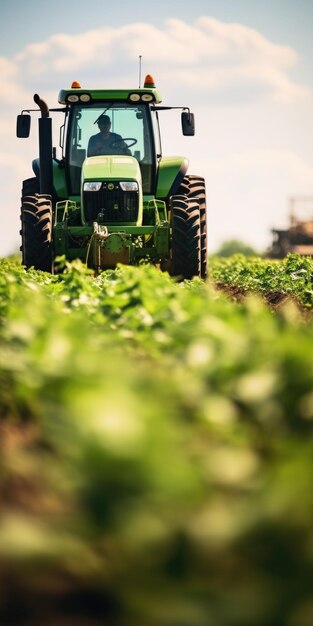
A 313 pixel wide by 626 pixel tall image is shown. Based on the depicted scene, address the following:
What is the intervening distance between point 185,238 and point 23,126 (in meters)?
2.91

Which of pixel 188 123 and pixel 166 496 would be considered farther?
pixel 188 123

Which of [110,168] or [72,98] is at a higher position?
[72,98]

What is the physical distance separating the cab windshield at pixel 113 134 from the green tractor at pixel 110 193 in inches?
0.6

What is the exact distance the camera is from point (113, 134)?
564 inches

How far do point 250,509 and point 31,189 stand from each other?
13705 mm

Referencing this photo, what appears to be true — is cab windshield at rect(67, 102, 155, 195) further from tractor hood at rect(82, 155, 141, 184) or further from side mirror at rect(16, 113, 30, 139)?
side mirror at rect(16, 113, 30, 139)

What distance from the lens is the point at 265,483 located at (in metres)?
2.11

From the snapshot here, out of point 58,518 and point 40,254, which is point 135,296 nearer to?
point 58,518

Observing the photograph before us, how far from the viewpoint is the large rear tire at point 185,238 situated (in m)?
13.5

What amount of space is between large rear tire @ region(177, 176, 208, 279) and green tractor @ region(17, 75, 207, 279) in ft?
0.11

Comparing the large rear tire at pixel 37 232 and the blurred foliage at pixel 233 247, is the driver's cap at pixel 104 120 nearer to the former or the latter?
the large rear tire at pixel 37 232

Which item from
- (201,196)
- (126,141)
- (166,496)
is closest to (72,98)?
(126,141)

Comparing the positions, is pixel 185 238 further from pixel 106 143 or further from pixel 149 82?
pixel 149 82

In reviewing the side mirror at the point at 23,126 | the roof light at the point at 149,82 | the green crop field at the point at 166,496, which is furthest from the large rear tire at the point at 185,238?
the green crop field at the point at 166,496
